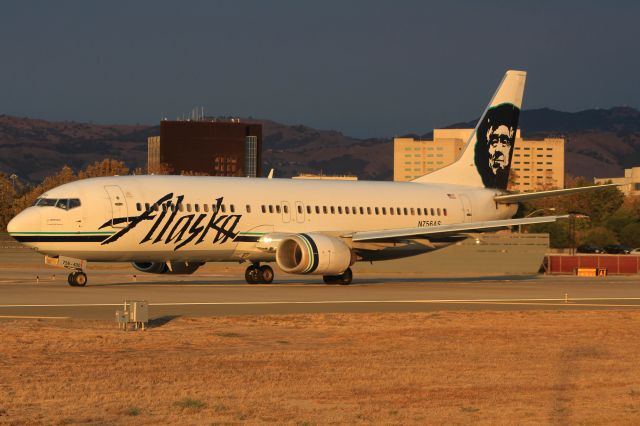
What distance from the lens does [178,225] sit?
129 ft

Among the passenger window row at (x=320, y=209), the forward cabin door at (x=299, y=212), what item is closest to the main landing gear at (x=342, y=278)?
the forward cabin door at (x=299, y=212)

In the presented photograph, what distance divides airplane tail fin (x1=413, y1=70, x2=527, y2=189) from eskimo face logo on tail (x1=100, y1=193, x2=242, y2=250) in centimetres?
1315

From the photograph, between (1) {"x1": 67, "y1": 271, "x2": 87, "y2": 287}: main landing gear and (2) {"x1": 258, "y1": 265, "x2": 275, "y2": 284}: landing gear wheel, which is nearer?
(1) {"x1": 67, "y1": 271, "x2": 87, "y2": 287}: main landing gear

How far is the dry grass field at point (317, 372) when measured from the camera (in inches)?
547

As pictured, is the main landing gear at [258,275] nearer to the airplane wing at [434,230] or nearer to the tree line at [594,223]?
the airplane wing at [434,230]

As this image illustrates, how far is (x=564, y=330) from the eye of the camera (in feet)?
80.9

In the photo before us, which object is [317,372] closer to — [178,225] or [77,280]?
[178,225]

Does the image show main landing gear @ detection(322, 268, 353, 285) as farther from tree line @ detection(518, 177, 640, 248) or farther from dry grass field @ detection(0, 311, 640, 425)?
tree line @ detection(518, 177, 640, 248)

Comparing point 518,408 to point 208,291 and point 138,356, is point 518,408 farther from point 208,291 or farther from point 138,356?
point 208,291

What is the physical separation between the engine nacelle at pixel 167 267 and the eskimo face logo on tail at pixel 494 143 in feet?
47.6

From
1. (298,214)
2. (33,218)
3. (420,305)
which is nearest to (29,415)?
(420,305)

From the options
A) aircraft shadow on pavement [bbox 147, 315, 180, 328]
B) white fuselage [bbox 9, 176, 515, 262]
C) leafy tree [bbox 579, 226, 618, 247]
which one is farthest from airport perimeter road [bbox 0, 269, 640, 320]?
leafy tree [bbox 579, 226, 618, 247]

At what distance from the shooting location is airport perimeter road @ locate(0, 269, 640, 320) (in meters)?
28.7

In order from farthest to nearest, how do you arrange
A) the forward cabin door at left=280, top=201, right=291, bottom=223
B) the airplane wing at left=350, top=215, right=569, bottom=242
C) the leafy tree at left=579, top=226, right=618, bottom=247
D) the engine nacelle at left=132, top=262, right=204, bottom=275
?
the leafy tree at left=579, top=226, right=618, bottom=247, the engine nacelle at left=132, top=262, right=204, bottom=275, the forward cabin door at left=280, top=201, right=291, bottom=223, the airplane wing at left=350, top=215, right=569, bottom=242
